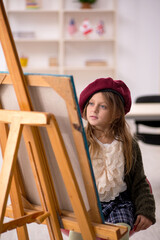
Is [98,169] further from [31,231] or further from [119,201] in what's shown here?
[31,231]

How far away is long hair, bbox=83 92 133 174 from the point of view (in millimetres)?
1507

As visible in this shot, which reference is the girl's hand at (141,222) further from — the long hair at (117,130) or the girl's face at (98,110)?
the girl's face at (98,110)

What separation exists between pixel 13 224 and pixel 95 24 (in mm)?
5504

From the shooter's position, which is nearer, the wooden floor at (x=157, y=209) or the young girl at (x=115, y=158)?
the young girl at (x=115, y=158)

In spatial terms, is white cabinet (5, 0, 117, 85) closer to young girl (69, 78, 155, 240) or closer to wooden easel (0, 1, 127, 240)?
young girl (69, 78, 155, 240)

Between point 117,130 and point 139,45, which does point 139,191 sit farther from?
point 139,45

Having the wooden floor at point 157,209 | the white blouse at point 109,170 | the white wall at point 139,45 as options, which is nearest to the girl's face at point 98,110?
the white blouse at point 109,170

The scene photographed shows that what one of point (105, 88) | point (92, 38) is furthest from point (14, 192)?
point (92, 38)

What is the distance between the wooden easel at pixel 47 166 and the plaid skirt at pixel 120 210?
282 mm

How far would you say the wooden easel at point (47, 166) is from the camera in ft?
3.44

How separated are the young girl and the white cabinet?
180 inches

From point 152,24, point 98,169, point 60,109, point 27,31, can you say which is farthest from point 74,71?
point 60,109

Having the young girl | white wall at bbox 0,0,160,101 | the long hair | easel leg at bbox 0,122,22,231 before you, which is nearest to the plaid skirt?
the young girl

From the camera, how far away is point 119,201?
1.56 meters
